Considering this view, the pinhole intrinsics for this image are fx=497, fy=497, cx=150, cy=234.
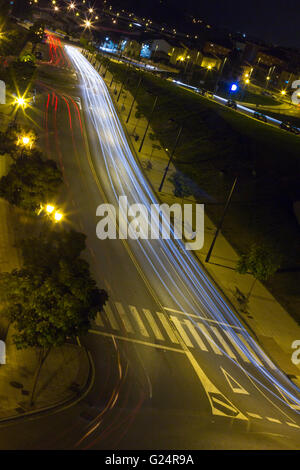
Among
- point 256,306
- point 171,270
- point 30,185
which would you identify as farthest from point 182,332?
point 30,185

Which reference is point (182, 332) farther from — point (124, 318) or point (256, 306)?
point (256, 306)

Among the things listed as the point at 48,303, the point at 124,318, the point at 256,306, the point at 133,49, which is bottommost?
the point at 48,303

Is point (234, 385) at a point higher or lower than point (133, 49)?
lower

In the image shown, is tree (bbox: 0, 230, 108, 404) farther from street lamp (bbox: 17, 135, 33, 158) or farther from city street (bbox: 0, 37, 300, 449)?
street lamp (bbox: 17, 135, 33, 158)

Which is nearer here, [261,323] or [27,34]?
[261,323]

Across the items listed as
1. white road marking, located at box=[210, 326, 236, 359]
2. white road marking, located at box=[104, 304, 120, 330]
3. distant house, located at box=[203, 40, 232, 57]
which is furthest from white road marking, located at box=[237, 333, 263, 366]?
distant house, located at box=[203, 40, 232, 57]

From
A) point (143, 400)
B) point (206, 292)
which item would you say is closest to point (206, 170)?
point (206, 292)

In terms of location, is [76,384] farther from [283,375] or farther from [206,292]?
[206,292]
